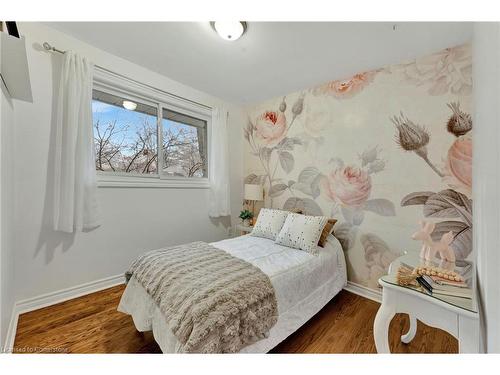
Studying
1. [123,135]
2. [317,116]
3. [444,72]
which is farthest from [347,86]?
[123,135]

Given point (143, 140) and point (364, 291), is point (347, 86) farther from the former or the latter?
point (143, 140)

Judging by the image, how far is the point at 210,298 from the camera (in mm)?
1094

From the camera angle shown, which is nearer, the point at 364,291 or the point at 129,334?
the point at 129,334

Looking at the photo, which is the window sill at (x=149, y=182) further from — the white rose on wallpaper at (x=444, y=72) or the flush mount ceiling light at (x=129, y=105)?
the white rose on wallpaper at (x=444, y=72)

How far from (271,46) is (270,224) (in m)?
1.77

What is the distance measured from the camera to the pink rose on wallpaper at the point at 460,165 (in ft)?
5.52

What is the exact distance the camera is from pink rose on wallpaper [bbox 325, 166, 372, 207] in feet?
7.22

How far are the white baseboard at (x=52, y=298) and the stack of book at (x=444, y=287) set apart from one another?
237cm

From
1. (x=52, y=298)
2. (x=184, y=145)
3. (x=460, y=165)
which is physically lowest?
(x=52, y=298)

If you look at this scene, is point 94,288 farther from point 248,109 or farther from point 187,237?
point 248,109

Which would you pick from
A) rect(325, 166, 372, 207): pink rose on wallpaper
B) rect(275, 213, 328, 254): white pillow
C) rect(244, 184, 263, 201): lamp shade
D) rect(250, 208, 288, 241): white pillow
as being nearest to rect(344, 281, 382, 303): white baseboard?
rect(275, 213, 328, 254): white pillow

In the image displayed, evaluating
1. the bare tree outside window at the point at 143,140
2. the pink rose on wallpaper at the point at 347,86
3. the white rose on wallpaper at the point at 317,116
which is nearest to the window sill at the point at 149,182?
the bare tree outside window at the point at 143,140

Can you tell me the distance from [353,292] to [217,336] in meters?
1.79

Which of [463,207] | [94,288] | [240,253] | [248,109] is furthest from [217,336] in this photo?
[248,109]
